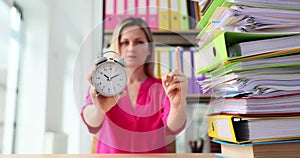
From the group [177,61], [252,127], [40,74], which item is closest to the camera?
[252,127]

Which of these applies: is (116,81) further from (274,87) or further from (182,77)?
(274,87)

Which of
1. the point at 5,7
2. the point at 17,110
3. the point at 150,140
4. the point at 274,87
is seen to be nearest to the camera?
the point at 274,87

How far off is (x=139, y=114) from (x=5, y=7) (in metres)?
1.16

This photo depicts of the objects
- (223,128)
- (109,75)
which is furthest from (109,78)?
(223,128)

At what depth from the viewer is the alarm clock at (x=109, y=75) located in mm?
459

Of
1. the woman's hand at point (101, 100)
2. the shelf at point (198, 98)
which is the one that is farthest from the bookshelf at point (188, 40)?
the woman's hand at point (101, 100)

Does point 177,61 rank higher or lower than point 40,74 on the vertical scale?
lower

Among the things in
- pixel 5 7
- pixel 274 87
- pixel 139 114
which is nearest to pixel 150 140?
pixel 139 114

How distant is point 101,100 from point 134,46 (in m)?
0.14

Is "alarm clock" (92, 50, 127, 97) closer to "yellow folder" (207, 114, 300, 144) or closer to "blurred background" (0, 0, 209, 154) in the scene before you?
"yellow folder" (207, 114, 300, 144)

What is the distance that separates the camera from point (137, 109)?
515 mm

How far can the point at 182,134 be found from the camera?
0.51 meters

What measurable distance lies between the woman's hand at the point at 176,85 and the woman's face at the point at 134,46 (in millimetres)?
81

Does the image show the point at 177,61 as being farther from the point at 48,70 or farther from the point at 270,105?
the point at 48,70
